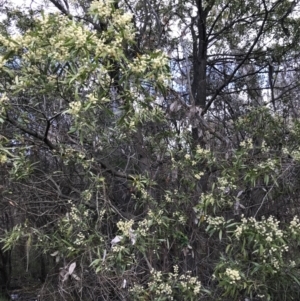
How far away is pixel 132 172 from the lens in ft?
15.3

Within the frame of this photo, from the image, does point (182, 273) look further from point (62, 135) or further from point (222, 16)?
point (222, 16)

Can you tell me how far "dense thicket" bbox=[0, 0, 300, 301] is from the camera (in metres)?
3.26

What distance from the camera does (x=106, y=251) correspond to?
12.1 feet

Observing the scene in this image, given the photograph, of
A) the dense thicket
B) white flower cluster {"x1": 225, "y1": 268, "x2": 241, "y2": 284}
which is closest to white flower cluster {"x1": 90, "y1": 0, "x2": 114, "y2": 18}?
the dense thicket

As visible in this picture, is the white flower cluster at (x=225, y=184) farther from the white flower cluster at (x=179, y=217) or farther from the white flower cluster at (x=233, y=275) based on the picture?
the white flower cluster at (x=233, y=275)

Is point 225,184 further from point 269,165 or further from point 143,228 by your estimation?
point 143,228

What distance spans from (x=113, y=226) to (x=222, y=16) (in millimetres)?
3565

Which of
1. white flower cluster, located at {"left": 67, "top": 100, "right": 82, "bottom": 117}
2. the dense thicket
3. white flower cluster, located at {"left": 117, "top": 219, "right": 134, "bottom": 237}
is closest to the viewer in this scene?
white flower cluster, located at {"left": 67, "top": 100, "right": 82, "bottom": 117}

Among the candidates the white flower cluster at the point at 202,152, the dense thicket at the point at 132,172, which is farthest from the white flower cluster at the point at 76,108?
the white flower cluster at the point at 202,152

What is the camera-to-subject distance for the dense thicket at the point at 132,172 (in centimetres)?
326

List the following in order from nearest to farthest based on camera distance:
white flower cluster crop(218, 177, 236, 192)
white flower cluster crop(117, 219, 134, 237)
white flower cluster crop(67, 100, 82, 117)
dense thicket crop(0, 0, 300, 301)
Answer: white flower cluster crop(67, 100, 82, 117) < dense thicket crop(0, 0, 300, 301) < white flower cluster crop(117, 219, 134, 237) < white flower cluster crop(218, 177, 236, 192)

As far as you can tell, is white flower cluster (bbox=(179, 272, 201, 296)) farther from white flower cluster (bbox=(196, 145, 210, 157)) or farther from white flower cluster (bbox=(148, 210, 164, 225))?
white flower cluster (bbox=(196, 145, 210, 157))

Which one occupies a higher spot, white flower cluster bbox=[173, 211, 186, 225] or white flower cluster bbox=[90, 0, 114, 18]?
white flower cluster bbox=[90, 0, 114, 18]

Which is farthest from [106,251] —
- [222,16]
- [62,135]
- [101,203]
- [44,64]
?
[222,16]
